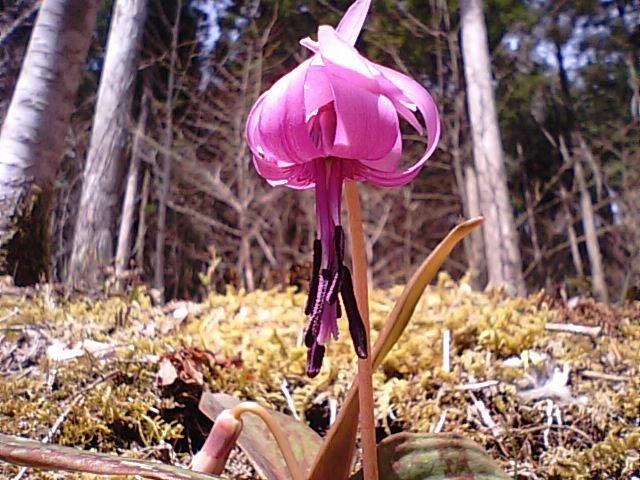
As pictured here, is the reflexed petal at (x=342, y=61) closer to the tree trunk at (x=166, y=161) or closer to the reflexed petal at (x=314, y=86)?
the reflexed petal at (x=314, y=86)

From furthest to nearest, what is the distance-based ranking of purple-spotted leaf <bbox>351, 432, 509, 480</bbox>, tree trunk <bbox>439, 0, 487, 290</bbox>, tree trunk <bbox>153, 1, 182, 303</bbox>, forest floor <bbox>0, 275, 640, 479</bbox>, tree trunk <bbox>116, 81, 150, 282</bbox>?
tree trunk <bbox>439, 0, 487, 290</bbox>, tree trunk <bbox>116, 81, 150, 282</bbox>, tree trunk <bbox>153, 1, 182, 303</bbox>, forest floor <bbox>0, 275, 640, 479</bbox>, purple-spotted leaf <bbox>351, 432, 509, 480</bbox>

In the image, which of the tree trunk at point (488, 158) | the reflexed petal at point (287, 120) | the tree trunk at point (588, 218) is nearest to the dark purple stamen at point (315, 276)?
the reflexed petal at point (287, 120)

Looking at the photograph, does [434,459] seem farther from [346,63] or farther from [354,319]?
[346,63]

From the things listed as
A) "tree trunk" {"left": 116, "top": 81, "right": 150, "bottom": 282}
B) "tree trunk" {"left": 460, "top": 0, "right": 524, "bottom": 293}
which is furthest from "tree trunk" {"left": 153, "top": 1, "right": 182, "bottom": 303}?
"tree trunk" {"left": 460, "top": 0, "right": 524, "bottom": 293}

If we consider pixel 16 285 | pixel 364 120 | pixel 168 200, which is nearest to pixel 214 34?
pixel 168 200

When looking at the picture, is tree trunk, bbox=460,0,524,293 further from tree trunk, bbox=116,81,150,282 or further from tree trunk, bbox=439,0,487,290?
tree trunk, bbox=116,81,150,282

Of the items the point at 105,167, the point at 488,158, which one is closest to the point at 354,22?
the point at 105,167
